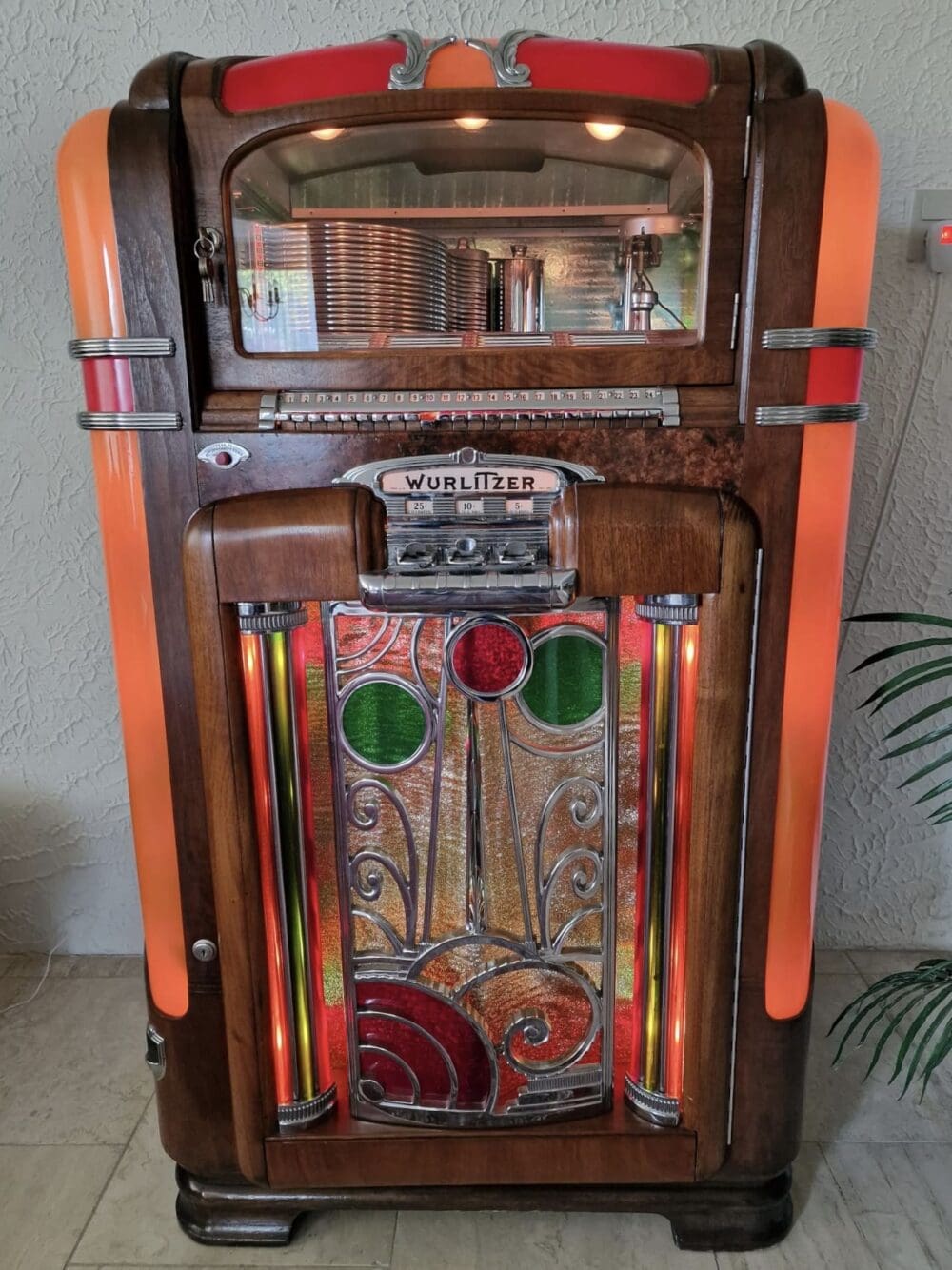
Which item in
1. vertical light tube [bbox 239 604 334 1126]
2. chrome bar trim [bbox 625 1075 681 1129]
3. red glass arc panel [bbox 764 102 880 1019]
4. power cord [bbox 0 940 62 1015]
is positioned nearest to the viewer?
red glass arc panel [bbox 764 102 880 1019]

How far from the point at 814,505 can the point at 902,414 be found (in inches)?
30.3

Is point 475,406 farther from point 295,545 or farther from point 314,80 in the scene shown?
point 314,80

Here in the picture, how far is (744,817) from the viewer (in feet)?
3.75

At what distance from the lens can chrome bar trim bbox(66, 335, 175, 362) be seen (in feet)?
3.38

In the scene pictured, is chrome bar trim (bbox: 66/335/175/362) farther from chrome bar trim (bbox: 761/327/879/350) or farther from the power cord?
the power cord

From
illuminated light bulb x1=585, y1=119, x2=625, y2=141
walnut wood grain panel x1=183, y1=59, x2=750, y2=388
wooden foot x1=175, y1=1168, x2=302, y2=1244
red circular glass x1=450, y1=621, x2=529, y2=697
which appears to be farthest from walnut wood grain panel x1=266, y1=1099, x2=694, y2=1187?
illuminated light bulb x1=585, y1=119, x2=625, y2=141

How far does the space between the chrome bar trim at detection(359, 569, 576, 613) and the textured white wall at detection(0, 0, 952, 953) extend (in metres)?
0.96

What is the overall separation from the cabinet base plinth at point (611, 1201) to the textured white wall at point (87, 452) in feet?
2.54

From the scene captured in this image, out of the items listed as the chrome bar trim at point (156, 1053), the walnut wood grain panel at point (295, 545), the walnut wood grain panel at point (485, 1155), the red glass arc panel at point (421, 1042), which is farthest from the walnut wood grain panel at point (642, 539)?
the chrome bar trim at point (156, 1053)

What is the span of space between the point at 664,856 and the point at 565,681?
25 cm

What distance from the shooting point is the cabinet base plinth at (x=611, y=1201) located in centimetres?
128

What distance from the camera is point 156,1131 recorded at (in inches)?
59.1

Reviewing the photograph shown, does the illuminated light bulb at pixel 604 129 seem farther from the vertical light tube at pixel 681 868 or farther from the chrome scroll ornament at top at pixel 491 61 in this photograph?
the vertical light tube at pixel 681 868

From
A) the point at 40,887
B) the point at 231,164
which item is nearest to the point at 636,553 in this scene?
the point at 231,164
